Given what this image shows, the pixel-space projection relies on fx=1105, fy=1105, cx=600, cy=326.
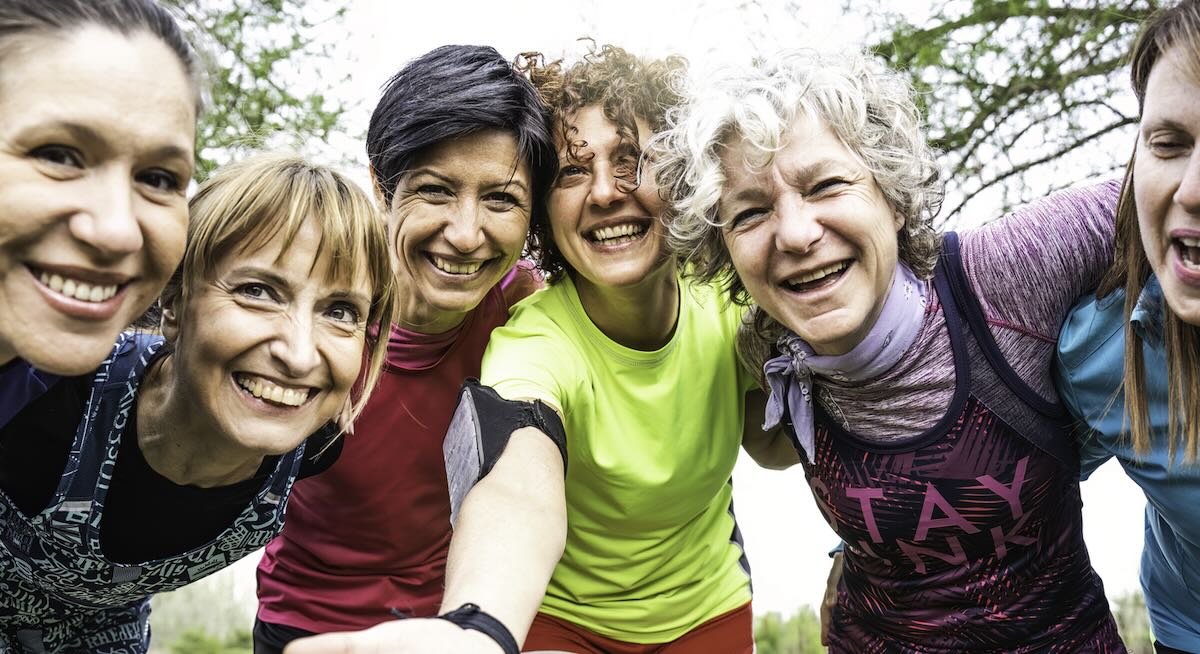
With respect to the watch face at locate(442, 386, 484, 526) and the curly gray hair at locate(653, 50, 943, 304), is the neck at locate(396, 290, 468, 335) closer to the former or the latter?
the watch face at locate(442, 386, 484, 526)

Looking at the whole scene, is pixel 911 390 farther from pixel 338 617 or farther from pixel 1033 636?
A: pixel 338 617

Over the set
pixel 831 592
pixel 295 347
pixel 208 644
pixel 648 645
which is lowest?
pixel 208 644

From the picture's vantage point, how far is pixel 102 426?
89.4 inches

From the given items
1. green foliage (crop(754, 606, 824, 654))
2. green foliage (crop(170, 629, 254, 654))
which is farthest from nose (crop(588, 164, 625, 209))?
green foliage (crop(170, 629, 254, 654))

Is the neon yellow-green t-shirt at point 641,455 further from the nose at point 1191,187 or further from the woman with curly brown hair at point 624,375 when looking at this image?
the nose at point 1191,187

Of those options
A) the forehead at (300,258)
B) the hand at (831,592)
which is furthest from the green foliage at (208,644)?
the forehead at (300,258)

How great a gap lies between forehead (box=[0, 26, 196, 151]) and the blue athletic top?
1.74 metres

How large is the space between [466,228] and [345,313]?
0.45m

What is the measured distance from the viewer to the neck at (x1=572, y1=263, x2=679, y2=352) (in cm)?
275

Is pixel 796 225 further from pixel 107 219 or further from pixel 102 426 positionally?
pixel 102 426

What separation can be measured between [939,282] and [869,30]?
275 centimetres

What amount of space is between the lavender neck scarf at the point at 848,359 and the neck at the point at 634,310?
1.09 feet

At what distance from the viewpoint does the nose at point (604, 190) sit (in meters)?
2.66

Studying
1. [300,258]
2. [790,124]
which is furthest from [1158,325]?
[300,258]
